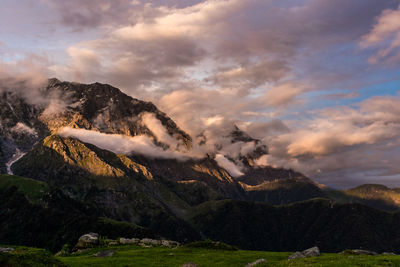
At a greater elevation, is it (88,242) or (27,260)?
(27,260)

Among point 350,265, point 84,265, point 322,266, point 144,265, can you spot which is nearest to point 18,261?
point 84,265

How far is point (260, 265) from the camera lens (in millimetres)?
41906

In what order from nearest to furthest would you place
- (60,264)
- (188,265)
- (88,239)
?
1. (60,264)
2. (188,265)
3. (88,239)

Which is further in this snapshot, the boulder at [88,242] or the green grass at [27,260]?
the boulder at [88,242]

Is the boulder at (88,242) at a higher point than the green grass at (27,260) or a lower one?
lower

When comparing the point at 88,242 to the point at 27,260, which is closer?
the point at 27,260

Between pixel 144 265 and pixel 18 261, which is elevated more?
pixel 18 261

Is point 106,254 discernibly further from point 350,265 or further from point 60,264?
point 350,265

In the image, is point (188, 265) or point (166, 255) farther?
point (166, 255)

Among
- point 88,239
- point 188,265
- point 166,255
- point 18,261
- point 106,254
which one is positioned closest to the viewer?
point 18,261

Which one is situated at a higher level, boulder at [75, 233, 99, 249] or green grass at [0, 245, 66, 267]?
green grass at [0, 245, 66, 267]

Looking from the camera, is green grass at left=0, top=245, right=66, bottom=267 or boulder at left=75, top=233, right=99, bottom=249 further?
boulder at left=75, top=233, right=99, bottom=249

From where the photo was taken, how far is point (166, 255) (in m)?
60.6

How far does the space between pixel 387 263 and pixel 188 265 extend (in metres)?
23.7
